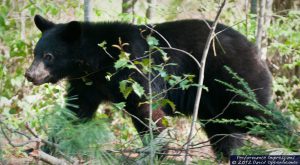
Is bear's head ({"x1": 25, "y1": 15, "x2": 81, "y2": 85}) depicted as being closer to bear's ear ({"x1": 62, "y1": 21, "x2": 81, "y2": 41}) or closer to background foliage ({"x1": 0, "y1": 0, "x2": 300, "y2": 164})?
bear's ear ({"x1": 62, "y1": 21, "x2": 81, "y2": 41})

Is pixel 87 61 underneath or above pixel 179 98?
above

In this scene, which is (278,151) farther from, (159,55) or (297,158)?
(159,55)

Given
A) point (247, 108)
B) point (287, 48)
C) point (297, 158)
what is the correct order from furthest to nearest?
point (287, 48), point (247, 108), point (297, 158)

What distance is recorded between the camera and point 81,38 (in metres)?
6.73

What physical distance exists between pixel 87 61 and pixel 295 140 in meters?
3.21

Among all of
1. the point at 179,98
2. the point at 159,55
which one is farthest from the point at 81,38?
the point at 179,98

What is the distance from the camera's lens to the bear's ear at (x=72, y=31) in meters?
6.59

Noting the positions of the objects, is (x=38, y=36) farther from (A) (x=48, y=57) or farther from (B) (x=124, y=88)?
(B) (x=124, y=88)

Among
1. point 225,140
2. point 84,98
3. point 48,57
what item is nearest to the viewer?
point 48,57

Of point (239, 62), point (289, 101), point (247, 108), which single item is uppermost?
point (239, 62)

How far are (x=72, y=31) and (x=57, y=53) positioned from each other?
31 cm

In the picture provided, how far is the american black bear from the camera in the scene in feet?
21.7

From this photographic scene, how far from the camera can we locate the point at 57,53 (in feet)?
21.9

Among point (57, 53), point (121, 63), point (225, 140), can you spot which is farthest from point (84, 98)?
point (121, 63)
